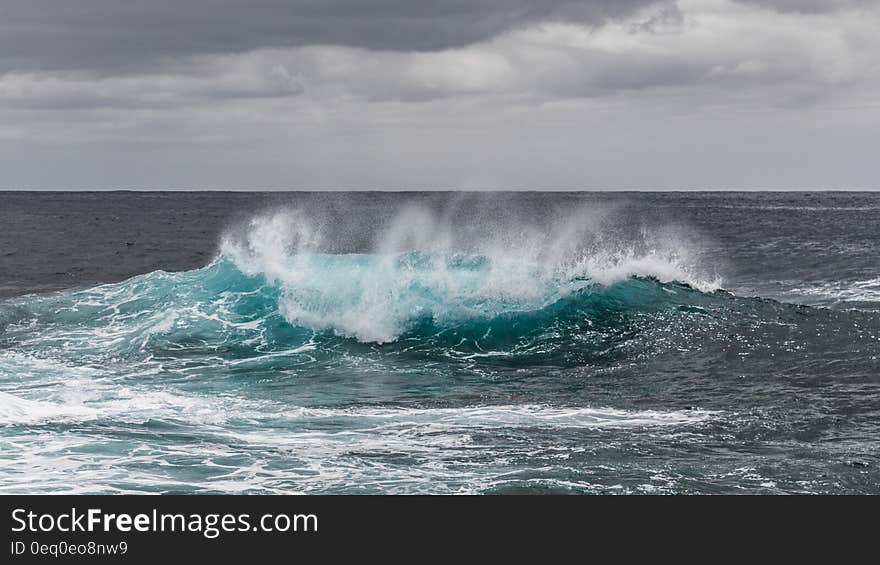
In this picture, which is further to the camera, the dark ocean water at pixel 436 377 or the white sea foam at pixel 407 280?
the white sea foam at pixel 407 280

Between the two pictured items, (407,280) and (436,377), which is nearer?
(436,377)

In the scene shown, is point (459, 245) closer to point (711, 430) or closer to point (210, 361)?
point (210, 361)

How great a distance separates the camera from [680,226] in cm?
8925

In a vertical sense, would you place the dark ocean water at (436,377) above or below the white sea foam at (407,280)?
below

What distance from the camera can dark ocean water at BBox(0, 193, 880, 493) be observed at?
1306 centimetres

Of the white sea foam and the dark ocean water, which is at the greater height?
the white sea foam

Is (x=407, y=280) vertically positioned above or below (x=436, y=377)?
above

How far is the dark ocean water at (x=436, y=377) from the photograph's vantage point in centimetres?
1306

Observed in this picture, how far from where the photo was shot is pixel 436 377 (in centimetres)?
2027

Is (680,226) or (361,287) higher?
(680,226)

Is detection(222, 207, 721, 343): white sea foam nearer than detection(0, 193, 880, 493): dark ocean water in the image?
No
